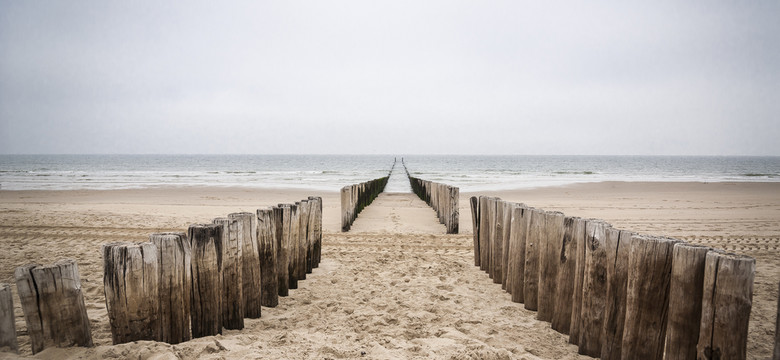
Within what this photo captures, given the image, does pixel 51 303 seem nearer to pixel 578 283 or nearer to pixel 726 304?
pixel 578 283

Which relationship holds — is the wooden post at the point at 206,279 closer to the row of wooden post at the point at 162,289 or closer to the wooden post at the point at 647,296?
the row of wooden post at the point at 162,289

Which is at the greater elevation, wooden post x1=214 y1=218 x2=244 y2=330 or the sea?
wooden post x1=214 y1=218 x2=244 y2=330

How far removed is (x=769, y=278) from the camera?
5457 mm

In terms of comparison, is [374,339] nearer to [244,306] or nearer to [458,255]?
[244,306]

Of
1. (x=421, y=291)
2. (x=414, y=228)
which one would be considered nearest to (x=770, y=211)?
(x=414, y=228)

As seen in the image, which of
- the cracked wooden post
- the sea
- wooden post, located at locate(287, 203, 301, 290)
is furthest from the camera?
the sea

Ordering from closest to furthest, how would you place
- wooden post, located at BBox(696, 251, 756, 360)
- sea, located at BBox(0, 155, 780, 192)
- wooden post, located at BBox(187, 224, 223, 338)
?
wooden post, located at BBox(696, 251, 756, 360), wooden post, located at BBox(187, 224, 223, 338), sea, located at BBox(0, 155, 780, 192)

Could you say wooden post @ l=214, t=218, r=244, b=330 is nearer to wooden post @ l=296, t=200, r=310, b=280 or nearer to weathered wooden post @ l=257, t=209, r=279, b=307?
weathered wooden post @ l=257, t=209, r=279, b=307

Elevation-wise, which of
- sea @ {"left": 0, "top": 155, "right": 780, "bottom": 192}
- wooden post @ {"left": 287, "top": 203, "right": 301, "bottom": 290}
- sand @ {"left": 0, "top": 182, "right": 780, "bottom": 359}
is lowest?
sea @ {"left": 0, "top": 155, "right": 780, "bottom": 192}

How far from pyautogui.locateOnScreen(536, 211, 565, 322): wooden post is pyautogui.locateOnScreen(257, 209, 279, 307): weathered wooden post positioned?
2.79m

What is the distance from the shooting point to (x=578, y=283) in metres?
3.44

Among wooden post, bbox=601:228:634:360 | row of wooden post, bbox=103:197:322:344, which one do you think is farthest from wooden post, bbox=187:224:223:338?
wooden post, bbox=601:228:634:360

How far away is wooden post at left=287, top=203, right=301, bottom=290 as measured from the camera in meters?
4.99

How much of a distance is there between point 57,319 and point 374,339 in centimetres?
228
